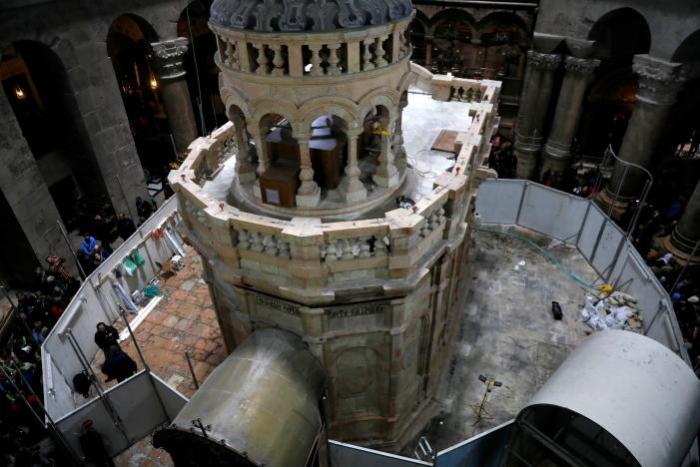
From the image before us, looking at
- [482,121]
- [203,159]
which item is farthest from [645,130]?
[203,159]

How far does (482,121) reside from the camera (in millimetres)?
12234

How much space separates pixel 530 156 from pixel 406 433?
1521cm

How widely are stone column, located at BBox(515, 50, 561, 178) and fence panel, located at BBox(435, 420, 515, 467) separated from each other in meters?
15.8

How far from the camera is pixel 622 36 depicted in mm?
20500

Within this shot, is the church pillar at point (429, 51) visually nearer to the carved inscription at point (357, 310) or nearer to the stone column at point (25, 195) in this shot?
the stone column at point (25, 195)

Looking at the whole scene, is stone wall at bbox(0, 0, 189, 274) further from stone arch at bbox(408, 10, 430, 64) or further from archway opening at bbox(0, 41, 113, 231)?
stone arch at bbox(408, 10, 430, 64)

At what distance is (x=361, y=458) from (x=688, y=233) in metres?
13.8

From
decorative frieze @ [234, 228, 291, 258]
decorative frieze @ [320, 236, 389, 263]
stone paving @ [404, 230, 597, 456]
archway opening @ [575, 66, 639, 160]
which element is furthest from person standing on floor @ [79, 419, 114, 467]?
archway opening @ [575, 66, 639, 160]

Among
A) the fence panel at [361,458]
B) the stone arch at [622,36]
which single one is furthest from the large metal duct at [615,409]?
the stone arch at [622,36]

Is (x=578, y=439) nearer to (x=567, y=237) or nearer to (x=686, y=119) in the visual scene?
(x=567, y=237)

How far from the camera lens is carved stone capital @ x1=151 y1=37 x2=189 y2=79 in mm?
19812

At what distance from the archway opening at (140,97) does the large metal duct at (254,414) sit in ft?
55.0

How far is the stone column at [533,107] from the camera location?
67.0ft

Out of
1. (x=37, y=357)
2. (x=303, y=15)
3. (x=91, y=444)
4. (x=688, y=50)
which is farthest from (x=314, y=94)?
(x=688, y=50)
